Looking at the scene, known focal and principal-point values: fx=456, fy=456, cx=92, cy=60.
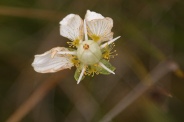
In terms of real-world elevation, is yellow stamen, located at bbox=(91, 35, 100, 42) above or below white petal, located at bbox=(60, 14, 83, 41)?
below

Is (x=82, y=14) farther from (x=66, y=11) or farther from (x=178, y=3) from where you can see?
(x=178, y=3)

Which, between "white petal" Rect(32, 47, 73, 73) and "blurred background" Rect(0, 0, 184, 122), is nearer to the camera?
"white petal" Rect(32, 47, 73, 73)

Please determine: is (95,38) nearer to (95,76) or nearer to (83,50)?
(83,50)

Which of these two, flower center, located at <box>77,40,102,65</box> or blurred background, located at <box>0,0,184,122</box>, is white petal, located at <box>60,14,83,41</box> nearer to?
flower center, located at <box>77,40,102,65</box>

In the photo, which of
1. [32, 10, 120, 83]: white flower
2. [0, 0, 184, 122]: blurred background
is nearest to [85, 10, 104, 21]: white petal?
[32, 10, 120, 83]: white flower

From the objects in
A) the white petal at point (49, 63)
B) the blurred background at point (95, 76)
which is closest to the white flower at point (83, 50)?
the white petal at point (49, 63)

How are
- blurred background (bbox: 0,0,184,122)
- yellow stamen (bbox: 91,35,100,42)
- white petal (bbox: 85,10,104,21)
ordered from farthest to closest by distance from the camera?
1. blurred background (bbox: 0,0,184,122)
2. yellow stamen (bbox: 91,35,100,42)
3. white petal (bbox: 85,10,104,21)

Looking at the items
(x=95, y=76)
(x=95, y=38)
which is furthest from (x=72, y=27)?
(x=95, y=76)
